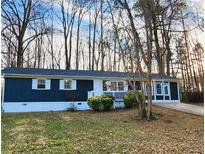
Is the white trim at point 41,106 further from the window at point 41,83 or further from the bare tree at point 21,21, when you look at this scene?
the bare tree at point 21,21

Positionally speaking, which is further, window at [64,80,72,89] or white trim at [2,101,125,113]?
window at [64,80,72,89]

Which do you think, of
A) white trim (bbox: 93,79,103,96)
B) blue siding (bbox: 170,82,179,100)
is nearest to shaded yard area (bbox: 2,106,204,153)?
white trim (bbox: 93,79,103,96)

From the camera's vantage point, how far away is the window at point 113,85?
18078 mm

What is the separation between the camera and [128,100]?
16906mm

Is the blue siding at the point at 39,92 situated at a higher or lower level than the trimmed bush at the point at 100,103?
higher

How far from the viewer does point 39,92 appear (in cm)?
1619

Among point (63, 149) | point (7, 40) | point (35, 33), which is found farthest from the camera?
point (35, 33)

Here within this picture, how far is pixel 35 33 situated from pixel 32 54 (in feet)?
8.52

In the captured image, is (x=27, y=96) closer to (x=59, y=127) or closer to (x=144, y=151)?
(x=59, y=127)

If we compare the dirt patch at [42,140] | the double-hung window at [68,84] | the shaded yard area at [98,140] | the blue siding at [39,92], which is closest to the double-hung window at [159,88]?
the blue siding at [39,92]

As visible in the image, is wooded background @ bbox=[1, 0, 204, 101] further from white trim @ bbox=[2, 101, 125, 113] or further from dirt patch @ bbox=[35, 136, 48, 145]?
dirt patch @ bbox=[35, 136, 48, 145]

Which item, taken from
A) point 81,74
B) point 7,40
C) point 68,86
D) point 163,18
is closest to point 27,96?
point 68,86

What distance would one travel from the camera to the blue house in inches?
612

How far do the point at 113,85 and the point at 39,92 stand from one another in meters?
5.29
